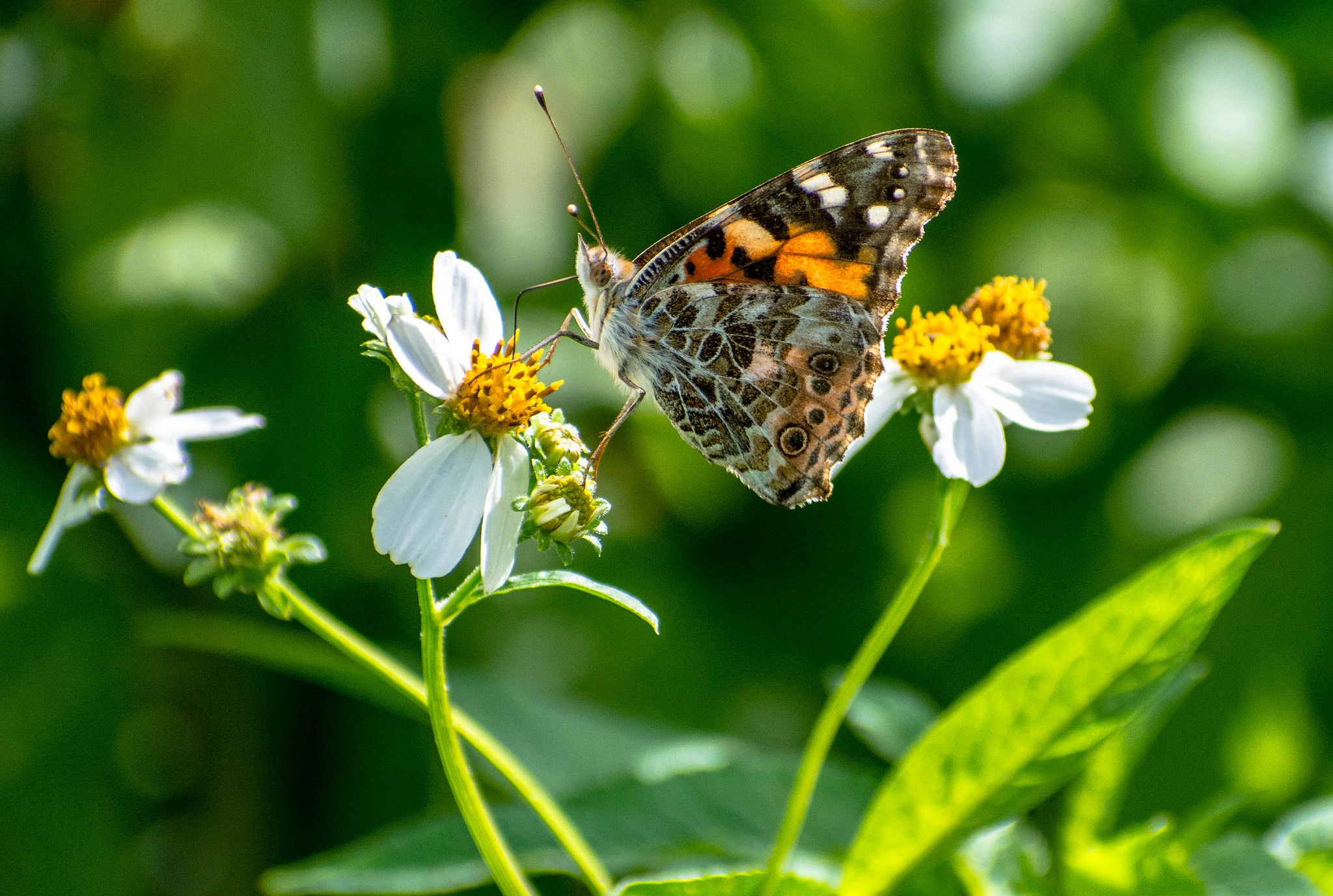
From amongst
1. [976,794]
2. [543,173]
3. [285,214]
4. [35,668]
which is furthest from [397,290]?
[976,794]

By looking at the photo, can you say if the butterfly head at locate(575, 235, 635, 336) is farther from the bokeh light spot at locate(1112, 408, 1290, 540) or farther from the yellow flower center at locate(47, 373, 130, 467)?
the bokeh light spot at locate(1112, 408, 1290, 540)

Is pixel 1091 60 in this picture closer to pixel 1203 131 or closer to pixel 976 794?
pixel 1203 131

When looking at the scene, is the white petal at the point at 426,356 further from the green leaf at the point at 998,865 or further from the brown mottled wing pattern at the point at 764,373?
the green leaf at the point at 998,865

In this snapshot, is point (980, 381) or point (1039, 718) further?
point (980, 381)

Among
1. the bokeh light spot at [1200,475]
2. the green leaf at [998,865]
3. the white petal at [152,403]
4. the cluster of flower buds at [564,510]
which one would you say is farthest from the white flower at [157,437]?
the bokeh light spot at [1200,475]

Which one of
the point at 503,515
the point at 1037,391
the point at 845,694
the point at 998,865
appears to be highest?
the point at 503,515

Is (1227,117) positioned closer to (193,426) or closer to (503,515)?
(503,515)

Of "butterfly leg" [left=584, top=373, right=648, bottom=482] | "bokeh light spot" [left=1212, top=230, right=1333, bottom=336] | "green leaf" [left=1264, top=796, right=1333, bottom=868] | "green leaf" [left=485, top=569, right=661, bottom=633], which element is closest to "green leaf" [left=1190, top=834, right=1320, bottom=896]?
"green leaf" [left=1264, top=796, right=1333, bottom=868]

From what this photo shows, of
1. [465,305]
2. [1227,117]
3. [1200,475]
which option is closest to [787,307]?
[465,305]
